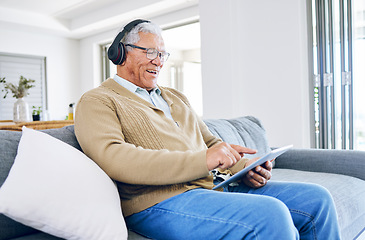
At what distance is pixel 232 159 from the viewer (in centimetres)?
106

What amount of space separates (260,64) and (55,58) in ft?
13.9

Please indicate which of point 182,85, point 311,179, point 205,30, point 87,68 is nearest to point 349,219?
point 311,179

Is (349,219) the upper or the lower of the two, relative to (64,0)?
lower

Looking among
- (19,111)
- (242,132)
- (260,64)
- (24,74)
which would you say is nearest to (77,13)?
(24,74)

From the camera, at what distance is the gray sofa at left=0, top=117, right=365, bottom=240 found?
1071 millimetres

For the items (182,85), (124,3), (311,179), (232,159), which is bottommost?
(311,179)

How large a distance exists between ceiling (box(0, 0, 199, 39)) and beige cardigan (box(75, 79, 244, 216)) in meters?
3.66

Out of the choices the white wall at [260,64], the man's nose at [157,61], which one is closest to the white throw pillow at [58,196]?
the man's nose at [157,61]

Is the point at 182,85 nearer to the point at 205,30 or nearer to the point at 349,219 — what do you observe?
the point at 205,30

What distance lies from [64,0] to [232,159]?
4.92m

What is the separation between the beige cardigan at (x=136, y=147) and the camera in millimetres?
1046

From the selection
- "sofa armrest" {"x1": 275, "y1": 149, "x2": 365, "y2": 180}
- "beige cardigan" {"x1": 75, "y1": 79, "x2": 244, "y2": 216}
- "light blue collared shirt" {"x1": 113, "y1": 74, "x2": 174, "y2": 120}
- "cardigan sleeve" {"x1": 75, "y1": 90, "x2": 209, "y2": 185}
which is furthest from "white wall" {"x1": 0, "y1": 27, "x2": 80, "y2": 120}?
"cardigan sleeve" {"x1": 75, "y1": 90, "x2": 209, "y2": 185}

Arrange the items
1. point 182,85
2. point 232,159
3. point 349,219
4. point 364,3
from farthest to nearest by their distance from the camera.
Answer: point 182,85, point 364,3, point 349,219, point 232,159

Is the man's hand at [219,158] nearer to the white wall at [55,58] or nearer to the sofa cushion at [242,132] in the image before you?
the sofa cushion at [242,132]
